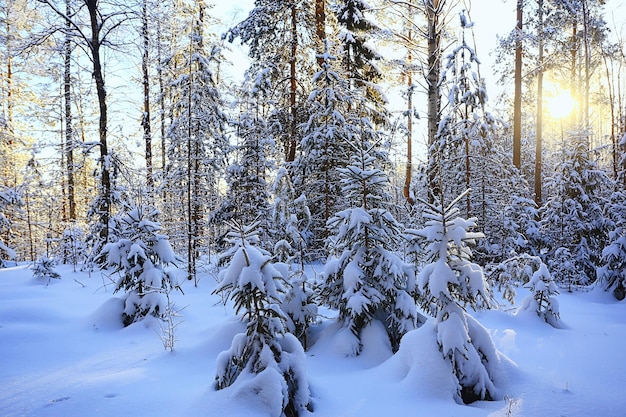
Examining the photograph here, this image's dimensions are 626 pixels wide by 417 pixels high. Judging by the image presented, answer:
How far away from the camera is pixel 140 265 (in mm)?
6555

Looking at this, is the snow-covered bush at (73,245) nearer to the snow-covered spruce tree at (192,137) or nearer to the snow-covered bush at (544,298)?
the snow-covered spruce tree at (192,137)

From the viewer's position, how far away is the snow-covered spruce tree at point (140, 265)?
6391 millimetres

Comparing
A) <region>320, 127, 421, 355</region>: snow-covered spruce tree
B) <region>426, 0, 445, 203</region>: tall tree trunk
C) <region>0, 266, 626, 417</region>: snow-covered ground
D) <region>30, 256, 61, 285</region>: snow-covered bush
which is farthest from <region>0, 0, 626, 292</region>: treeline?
<region>0, 266, 626, 417</region>: snow-covered ground

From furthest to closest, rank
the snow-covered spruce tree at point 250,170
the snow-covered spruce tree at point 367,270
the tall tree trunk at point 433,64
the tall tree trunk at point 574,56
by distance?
the tall tree trunk at point 574,56
the snow-covered spruce tree at point 250,170
the tall tree trunk at point 433,64
the snow-covered spruce tree at point 367,270

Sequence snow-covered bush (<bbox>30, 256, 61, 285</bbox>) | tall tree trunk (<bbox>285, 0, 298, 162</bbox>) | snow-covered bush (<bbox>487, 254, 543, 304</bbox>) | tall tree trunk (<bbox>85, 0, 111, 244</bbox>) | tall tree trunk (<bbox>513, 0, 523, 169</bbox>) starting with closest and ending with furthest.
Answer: snow-covered bush (<bbox>487, 254, 543, 304</bbox>) < snow-covered bush (<bbox>30, 256, 61, 285</bbox>) < tall tree trunk (<bbox>85, 0, 111, 244</bbox>) < tall tree trunk (<bbox>285, 0, 298, 162</bbox>) < tall tree trunk (<bbox>513, 0, 523, 169</bbox>)

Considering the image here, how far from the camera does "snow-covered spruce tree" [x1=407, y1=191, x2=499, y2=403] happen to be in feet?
12.3

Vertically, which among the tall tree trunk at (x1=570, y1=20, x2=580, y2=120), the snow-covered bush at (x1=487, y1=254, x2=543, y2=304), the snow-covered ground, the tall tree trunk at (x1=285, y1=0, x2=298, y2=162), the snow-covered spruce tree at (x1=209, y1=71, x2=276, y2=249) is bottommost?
the snow-covered ground

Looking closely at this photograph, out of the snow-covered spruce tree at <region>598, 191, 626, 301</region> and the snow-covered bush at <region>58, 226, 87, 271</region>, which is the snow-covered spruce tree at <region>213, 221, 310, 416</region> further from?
the snow-covered bush at <region>58, 226, 87, 271</region>

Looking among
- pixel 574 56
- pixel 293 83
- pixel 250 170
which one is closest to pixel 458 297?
pixel 250 170

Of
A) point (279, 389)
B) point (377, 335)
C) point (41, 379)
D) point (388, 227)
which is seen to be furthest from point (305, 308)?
point (41, 379)

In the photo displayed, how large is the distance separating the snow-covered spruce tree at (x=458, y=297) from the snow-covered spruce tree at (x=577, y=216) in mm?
8413

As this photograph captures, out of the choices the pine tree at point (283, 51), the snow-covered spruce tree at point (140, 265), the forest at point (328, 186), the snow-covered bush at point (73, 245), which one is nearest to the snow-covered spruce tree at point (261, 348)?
the forest at point (328, 186)

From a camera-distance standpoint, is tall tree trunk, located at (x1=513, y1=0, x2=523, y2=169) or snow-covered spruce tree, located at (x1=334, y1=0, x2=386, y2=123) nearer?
snow-covered spruce tree, located at (x1=334, y1=0, x2=386, y2=123)

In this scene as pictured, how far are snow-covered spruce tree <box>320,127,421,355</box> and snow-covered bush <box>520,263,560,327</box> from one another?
303 cm
